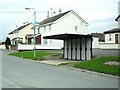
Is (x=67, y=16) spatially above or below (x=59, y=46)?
above

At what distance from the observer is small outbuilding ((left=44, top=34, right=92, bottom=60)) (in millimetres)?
31570

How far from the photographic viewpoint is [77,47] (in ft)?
110

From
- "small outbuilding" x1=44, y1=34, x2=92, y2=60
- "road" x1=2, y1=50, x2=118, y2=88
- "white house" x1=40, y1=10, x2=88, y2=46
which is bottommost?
"road" x1=2, y1=50, x2=118, y2=88

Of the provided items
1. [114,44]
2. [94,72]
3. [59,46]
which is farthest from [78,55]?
[59,46]

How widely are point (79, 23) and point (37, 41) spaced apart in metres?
12.2

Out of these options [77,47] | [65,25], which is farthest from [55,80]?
[65,25]

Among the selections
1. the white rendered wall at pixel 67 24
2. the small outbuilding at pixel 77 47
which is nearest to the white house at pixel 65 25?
the white rendered wall at pixel 67 24

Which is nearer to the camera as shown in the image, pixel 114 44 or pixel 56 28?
pixel 114 44

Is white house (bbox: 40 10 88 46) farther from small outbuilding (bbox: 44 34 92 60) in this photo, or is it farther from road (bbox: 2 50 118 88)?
road (bbox: 2 50 118 88)

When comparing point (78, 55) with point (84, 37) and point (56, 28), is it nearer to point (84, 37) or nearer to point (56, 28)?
point (84, 37)

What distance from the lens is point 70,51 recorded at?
35375 millimetres

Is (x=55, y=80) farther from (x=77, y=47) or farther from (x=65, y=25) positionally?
(x=65, y=25)

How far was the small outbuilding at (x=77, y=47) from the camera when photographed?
1243 inches

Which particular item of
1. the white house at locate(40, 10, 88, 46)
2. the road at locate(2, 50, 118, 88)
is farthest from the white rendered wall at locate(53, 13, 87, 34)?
the road at locate(2, 50, 118, 88)
